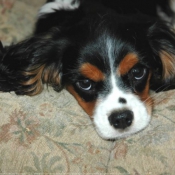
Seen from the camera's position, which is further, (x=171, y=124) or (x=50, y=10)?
(x=50, y=10)

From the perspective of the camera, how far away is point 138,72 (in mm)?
1732

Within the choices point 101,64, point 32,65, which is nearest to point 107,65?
point 101,64

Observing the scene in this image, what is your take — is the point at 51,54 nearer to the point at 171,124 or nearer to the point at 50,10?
Result: the point at 50,10

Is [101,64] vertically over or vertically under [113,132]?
over

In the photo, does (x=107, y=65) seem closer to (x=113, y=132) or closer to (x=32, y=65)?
(x=113, y=132)

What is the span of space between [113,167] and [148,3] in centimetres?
130

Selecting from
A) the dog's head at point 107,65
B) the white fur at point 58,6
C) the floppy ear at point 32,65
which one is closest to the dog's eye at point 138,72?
the dog's head at point 107,65

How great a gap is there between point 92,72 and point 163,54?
0.43 meters

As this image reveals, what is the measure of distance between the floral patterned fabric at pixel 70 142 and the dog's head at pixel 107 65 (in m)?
0.05

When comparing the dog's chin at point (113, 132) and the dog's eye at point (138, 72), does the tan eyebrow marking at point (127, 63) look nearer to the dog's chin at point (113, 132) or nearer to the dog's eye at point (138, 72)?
the dog's eye at point (138, 72)

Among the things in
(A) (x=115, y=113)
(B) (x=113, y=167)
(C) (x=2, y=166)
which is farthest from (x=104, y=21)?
(C) (x=2, y=166)

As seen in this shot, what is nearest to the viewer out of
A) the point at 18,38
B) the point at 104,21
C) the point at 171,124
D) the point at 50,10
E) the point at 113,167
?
the point at 113,167

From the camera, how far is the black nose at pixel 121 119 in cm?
161

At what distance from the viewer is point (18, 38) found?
7.70 ft
